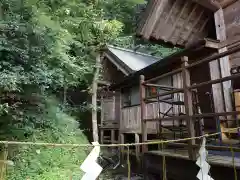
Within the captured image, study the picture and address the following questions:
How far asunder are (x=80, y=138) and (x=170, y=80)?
188 inches

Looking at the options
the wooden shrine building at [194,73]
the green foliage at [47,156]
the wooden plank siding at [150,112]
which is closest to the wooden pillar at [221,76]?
the wooden shrine building at [194,73]

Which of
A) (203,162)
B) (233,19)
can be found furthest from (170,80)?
(203,162)

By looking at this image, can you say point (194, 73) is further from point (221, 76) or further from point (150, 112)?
point (221, 76)

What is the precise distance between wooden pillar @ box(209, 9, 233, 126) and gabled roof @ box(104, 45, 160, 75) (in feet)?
19.4

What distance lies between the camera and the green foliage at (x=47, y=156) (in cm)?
608

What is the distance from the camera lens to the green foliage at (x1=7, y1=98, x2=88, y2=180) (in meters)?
6.08

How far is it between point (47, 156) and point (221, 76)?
18.5ft

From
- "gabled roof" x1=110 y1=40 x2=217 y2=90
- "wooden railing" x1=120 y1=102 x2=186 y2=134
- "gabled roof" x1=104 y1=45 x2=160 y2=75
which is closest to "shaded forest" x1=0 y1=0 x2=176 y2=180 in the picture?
"gabled roof" x1=110 y1=40 x2=217 y2=90

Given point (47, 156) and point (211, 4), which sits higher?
point (211, 4)

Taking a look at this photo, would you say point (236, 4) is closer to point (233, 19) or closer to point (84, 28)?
point (233, 19)

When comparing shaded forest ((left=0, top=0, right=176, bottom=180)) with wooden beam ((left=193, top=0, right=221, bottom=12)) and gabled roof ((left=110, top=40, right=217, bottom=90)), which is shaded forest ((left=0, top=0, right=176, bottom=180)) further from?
gabled roof ((left=110, top=40, right=217, bottom=90))

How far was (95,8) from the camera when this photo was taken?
11.0 meters

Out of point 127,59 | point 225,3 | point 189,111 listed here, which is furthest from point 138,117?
point 189,111

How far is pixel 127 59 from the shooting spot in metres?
13.4
